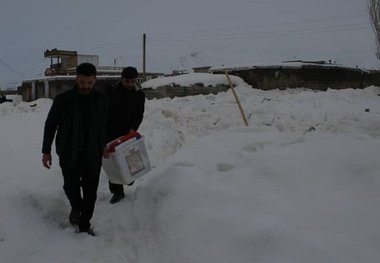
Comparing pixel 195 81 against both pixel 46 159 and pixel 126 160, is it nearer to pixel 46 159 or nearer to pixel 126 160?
pixel 126 160

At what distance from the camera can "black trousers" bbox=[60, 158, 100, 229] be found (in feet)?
15.8

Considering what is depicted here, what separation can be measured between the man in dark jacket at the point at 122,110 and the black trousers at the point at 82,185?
0.88 metres

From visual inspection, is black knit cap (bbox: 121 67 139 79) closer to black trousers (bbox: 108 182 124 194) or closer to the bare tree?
black trousers (bbox: 108 182 124 194)

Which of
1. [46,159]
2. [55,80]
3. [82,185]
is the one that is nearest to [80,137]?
[46,159]

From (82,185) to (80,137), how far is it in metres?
0.55

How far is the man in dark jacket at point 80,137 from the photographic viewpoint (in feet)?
15.3

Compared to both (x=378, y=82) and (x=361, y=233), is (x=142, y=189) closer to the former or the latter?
(x=361, y=233)

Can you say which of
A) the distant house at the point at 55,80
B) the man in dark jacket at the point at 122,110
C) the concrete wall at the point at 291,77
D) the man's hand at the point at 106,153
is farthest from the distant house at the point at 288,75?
the man's hand at the point at 106,153

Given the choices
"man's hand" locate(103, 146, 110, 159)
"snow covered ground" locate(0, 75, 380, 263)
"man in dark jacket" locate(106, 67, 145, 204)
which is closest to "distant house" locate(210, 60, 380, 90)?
"snow covered ground" locate(0, 75, 380, 263)

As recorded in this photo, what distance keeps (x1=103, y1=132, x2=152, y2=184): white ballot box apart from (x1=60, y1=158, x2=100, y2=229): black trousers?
35cm

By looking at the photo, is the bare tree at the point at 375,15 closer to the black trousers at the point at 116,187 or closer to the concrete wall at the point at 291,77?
the concrete wall at the point at 291,77

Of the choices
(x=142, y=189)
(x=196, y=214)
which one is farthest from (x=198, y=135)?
(x=196, y=214)

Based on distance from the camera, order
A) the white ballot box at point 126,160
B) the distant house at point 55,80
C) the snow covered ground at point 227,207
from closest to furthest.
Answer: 1. the snow covered ground at point 227,207
2. the white ballot box at point 126,160
3. the distant house at point 55,80

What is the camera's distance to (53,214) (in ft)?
17.4
